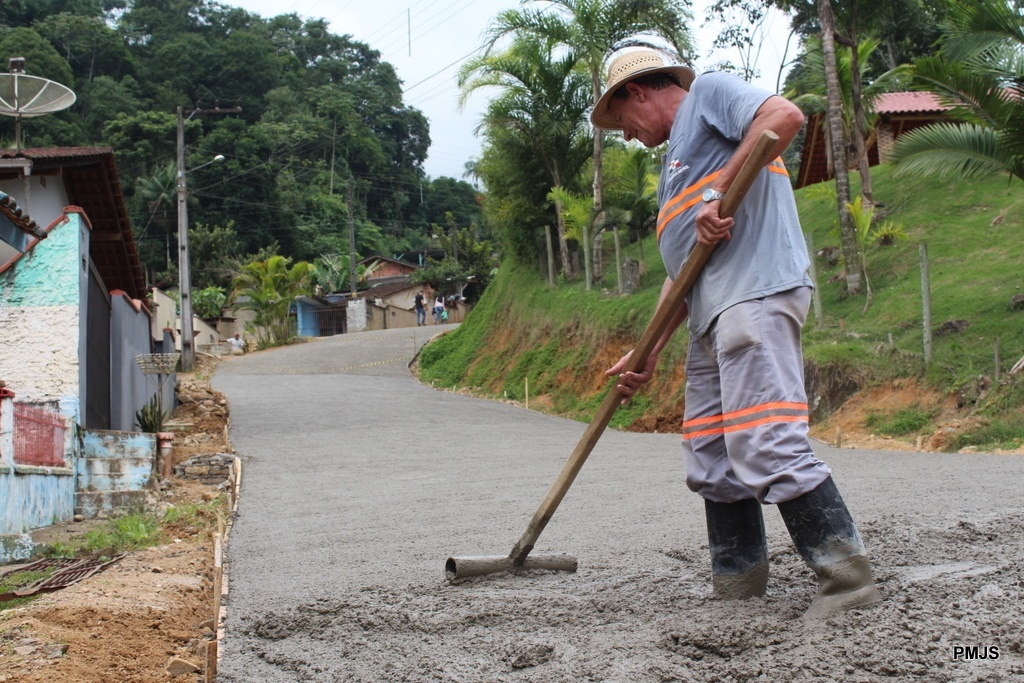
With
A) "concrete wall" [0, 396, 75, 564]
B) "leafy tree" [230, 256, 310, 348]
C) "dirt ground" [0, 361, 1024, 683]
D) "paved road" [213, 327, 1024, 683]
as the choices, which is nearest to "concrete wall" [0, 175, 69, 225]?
"concrete wall" [0, 396, 75, 564]

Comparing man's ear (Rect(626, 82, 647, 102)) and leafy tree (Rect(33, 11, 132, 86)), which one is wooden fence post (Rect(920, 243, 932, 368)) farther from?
leafy tree (Rect(33, 11, 132, 86))

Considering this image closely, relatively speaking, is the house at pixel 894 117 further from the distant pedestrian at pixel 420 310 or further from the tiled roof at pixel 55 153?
the distant pedestrian at pixel 420 310

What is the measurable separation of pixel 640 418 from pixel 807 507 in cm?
1305

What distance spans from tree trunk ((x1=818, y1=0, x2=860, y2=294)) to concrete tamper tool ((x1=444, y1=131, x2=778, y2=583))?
12.5 m

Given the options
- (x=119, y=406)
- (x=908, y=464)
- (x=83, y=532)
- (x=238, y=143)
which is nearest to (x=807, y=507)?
(x=908, y=464)

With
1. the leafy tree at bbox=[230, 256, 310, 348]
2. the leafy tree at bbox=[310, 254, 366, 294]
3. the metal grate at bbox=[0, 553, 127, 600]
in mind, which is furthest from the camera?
the leafy tree at bbox=[310, 254, 366, 294]

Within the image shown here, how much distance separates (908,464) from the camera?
7.93 metres

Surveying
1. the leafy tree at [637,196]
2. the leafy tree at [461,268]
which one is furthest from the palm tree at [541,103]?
the leafy tree at [461,268]

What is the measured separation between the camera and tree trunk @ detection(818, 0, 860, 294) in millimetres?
15281

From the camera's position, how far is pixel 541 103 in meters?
23.4

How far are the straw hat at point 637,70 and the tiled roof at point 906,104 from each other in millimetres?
20100

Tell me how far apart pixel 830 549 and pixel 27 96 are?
11.4 meters

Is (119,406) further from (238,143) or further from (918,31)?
(238,143)

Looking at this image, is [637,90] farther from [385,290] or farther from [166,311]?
[385,290]
